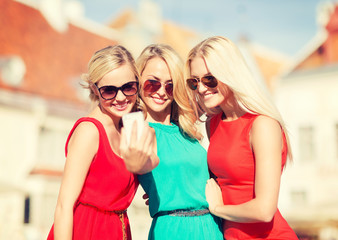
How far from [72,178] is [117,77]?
777 mm

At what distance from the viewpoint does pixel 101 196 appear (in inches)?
124

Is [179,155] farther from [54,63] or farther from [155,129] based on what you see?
[54,63]

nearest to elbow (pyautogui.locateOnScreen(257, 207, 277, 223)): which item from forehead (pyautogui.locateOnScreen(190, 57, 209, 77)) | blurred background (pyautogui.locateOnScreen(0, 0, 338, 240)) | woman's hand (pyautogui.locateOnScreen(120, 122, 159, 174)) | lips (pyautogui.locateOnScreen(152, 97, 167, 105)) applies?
woman's hand (pyautogui.locateOnScreen(120, 122, 159, 174))

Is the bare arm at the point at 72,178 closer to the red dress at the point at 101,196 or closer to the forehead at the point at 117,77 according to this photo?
the red dress at the point at 101,196

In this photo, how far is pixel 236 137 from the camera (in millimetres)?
3213

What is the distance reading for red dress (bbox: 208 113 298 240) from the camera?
309 cm

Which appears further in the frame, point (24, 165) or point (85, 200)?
point (24, 165)

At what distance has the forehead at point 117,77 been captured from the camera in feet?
10.6

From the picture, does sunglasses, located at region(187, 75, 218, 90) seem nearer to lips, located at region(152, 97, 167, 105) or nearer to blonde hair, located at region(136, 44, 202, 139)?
blonde hair, located at region(136, 44, 202, 139)

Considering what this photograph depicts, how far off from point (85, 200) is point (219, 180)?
3.20ft

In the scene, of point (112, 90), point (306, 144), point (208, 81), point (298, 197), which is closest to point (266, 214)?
point (208, 81)

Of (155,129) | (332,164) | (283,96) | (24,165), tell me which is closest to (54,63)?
(24,165)

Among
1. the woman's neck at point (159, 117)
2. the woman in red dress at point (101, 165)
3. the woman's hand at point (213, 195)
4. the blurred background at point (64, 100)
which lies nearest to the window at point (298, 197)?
the blurred background at point (64, 100)

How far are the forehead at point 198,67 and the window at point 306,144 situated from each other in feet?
72.2
